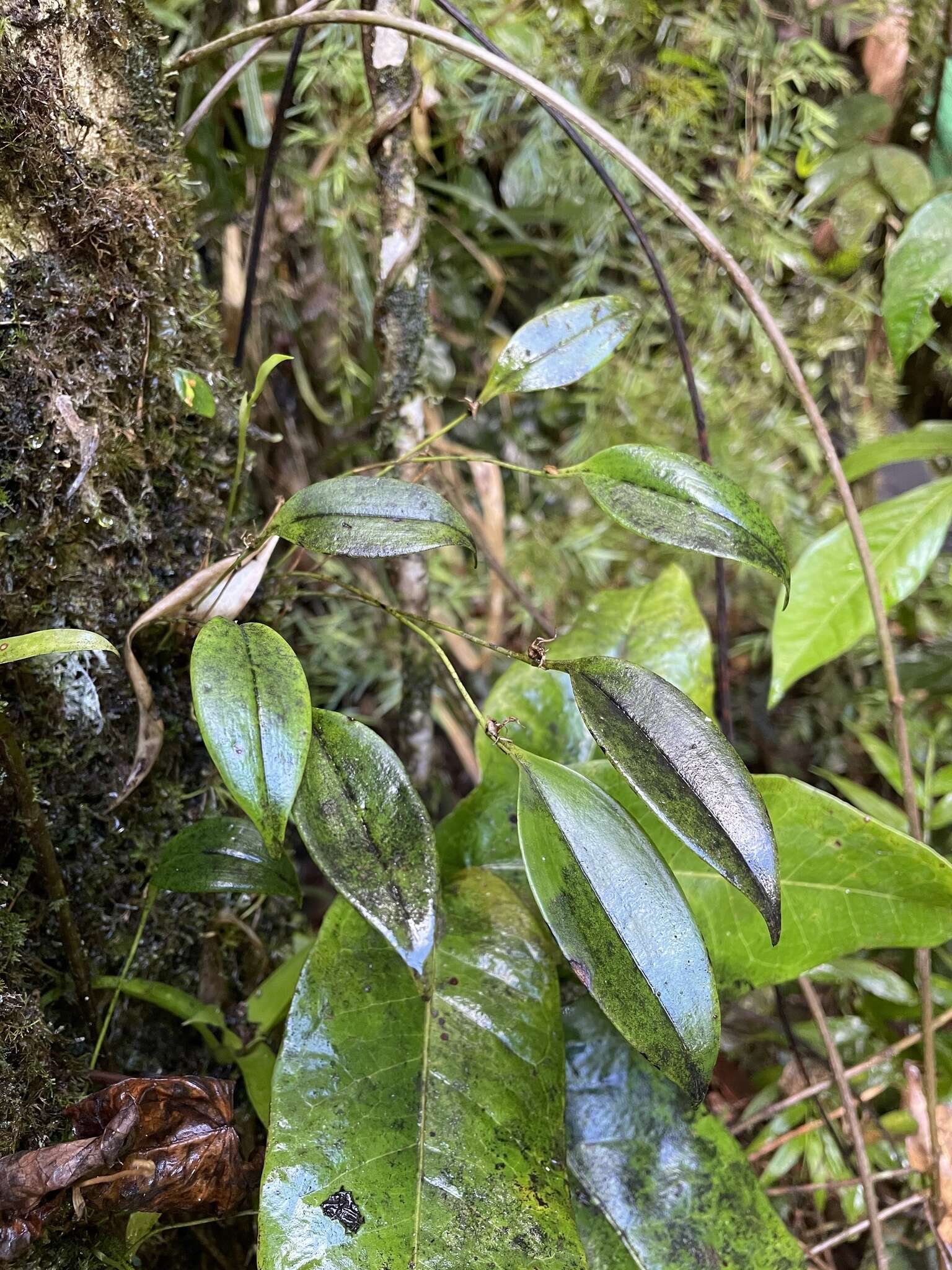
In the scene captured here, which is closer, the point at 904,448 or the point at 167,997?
the point at 167,997

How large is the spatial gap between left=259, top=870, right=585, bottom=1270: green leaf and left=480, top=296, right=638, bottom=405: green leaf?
15.8 inches

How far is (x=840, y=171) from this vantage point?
1.20 metres

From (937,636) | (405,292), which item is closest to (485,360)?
(405,292)

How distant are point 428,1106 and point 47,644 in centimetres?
37

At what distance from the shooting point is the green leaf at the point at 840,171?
119cm

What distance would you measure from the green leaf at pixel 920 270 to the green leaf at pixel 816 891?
47 cm

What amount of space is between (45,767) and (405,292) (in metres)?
0.53

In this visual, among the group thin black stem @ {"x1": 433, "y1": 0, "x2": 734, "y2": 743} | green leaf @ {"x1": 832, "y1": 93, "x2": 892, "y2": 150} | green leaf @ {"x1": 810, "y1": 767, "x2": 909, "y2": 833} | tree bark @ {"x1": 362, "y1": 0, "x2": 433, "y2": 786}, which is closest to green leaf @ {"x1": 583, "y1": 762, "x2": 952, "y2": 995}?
thin black stem @ {"x1": 433, "y1": 0, "x2": 734, "y2": 743}

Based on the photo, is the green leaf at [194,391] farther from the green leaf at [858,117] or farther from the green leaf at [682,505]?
the green leaf at [858,117]

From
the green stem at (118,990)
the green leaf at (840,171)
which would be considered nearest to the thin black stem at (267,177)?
the green stem at (118,990)

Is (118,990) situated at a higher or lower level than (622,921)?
lower

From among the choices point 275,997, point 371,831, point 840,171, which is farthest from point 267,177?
point 840,171

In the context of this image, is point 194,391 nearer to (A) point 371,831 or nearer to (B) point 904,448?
(A) point 371,831

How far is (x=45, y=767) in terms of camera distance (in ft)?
2.03
